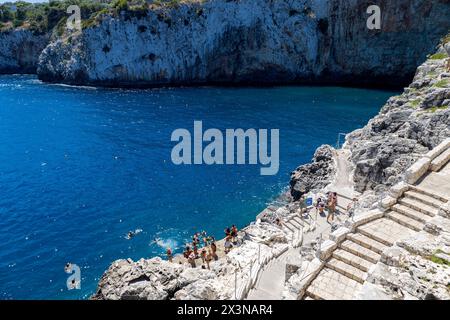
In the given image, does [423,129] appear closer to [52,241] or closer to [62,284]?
[62,284]

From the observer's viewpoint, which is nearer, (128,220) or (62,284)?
(62,284)

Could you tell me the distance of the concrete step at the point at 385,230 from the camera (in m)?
13.3

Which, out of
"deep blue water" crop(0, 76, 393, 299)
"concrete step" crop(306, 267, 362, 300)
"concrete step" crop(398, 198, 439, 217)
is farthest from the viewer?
"deep blue water" crop(0, 76, 393, 299)

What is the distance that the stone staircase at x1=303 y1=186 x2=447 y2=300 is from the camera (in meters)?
12.2

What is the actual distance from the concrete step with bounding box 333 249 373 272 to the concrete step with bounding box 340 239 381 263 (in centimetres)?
11

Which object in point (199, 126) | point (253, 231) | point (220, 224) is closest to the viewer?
point (253, 231)

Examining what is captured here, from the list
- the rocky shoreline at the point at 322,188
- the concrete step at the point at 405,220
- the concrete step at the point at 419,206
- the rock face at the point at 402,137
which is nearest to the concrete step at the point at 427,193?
the concrete step at the point at 419,206

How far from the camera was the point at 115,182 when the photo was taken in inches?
1475

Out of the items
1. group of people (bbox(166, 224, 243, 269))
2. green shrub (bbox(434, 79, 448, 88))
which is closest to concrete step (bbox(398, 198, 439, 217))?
group of people (bbox(166, 224, 243, 269))

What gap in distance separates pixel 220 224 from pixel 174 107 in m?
39.1

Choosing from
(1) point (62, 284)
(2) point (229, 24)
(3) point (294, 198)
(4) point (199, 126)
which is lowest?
(1) point (62, 284)

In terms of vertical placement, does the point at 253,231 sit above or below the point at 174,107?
below

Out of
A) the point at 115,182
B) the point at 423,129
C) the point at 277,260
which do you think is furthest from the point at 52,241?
the point at 423,129

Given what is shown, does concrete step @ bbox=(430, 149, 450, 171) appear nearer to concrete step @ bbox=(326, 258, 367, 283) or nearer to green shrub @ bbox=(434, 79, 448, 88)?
concrete step @ bbox=(326, 258, 367, 283)
